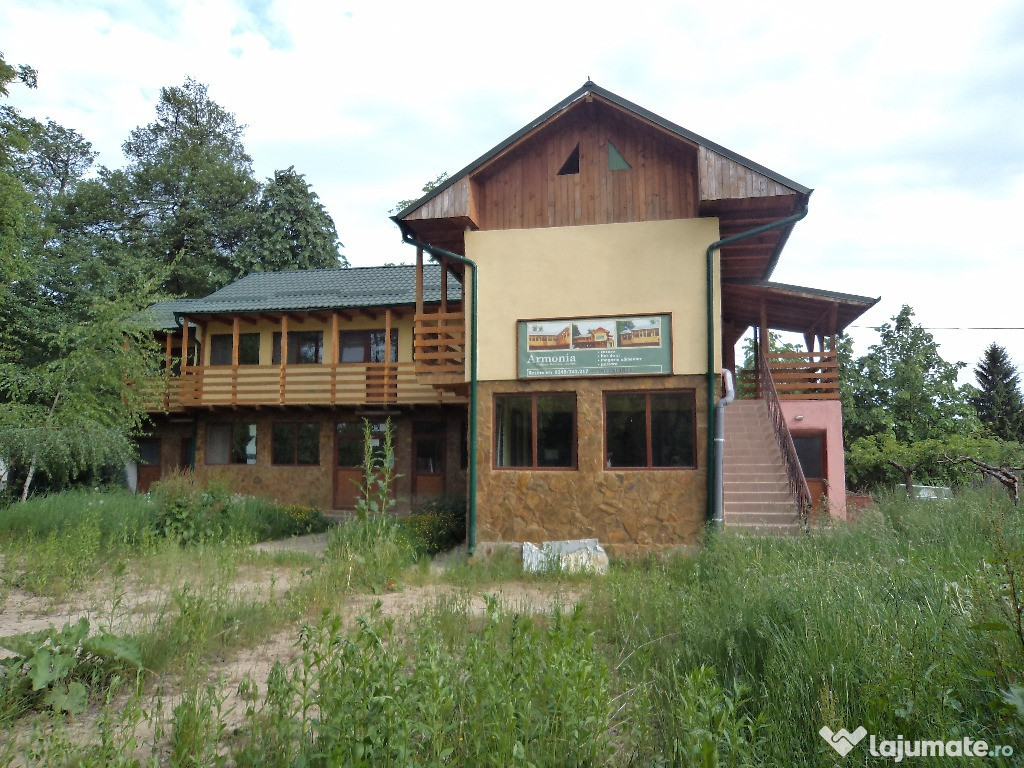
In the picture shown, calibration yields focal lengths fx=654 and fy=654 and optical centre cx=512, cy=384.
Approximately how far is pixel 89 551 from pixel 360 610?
4.63 meters

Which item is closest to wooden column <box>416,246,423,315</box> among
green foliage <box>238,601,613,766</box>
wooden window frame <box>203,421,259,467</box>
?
green foliage <box>238,601,613,766</box>

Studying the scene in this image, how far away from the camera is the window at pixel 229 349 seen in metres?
21.6

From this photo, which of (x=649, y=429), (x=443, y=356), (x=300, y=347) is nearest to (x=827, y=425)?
(x=649, y=429)

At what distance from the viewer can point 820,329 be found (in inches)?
614

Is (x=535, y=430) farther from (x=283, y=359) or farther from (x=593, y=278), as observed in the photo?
(x=283, y=359)

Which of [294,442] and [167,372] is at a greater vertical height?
[167,372]

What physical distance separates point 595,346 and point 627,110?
14.2 feet

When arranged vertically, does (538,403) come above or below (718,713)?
above

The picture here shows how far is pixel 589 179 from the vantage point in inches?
491

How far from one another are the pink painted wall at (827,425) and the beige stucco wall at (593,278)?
13.8 feet

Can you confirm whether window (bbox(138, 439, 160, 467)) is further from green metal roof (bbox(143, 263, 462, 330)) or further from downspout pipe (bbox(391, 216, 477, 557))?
downspout pipe (bbox(391, 216, 477, 557))

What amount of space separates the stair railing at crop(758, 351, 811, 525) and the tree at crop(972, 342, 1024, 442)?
30015 mm

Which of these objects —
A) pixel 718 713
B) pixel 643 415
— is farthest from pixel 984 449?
pixel 718 713

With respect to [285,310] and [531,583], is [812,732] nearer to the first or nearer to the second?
[531,583]
